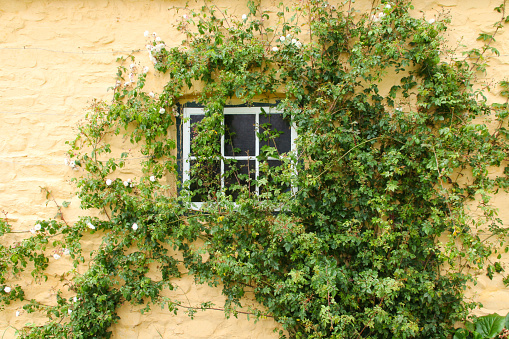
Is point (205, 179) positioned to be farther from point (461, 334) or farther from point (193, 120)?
point (461, 334)

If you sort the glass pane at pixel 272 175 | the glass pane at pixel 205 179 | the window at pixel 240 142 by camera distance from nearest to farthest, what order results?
the glass pane at pixel 272 175, the glass pane at pixel 205 179, the window at pixel 240 142

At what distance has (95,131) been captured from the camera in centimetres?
292

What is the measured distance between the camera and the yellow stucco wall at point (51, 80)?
3.00m

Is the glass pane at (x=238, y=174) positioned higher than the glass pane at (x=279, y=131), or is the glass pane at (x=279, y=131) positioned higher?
the glass pane at (x=279, y=131)

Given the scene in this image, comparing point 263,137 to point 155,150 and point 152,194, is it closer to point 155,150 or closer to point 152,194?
point 155,150

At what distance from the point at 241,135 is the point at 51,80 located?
1.85 meters

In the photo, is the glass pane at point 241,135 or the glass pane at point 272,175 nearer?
the glass pane at point 272,175

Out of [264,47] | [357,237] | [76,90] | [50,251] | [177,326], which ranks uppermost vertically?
[264,47]

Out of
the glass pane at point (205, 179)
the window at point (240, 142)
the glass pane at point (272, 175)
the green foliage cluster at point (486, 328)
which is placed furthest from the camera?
the window at point (240, 142)

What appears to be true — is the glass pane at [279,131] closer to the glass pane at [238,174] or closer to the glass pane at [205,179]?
the glass pane at [238,174]

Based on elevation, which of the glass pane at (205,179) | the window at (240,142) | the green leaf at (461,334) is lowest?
the green leaf at (461,334)

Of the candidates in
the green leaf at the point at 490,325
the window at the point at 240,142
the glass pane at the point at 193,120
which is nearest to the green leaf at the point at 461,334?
the green leaf at the point at 490,325

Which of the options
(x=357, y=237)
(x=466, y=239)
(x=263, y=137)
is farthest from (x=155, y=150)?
(x=466, y=239)

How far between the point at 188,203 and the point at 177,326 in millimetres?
1127
